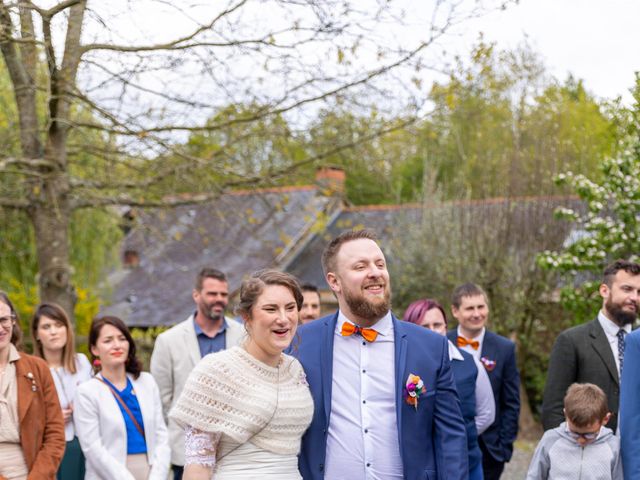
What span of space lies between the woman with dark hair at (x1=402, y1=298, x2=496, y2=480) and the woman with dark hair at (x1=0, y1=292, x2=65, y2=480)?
8.70 feet

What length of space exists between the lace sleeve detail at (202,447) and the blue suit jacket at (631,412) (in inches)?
79.8

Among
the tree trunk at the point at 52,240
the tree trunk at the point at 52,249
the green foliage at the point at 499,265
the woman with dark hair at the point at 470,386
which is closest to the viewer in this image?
the woman with dark hair at the point at 470,386

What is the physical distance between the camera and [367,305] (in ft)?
15.1

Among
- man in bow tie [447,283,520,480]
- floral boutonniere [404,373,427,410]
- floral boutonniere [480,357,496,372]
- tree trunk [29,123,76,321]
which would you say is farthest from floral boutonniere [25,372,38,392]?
tree trunk [29,123,76,321]

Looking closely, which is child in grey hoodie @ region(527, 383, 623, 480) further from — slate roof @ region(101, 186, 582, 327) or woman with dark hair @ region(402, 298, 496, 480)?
slate roof @ region(101, 186, 582, 327)

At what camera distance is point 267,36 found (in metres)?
9.75

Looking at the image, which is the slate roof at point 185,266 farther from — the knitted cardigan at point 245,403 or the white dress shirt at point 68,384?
the knitted cardigan at point 245,403

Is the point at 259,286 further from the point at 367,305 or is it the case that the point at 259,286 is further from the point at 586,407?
the point at 586,407

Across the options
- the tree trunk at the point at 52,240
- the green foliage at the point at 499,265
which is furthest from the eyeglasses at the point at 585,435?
the green foliage at the point at 499,265

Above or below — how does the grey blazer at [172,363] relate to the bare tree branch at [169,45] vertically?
below

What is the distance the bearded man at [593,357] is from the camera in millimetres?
6797

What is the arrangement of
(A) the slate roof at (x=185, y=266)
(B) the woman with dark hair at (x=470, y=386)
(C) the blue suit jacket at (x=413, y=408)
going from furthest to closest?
(A) the slate roof at (x=185, y=266) < (B) the woman with dark hair at (x=470, y=386) < (C) the blue suit jacket at (x=413, y=408)

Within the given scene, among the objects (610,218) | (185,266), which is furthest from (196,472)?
(185,266)

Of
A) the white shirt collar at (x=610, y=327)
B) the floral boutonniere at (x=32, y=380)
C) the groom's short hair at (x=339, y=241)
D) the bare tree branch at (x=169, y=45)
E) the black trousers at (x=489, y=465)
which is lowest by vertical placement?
the black trousers at (x=489, y=465)
